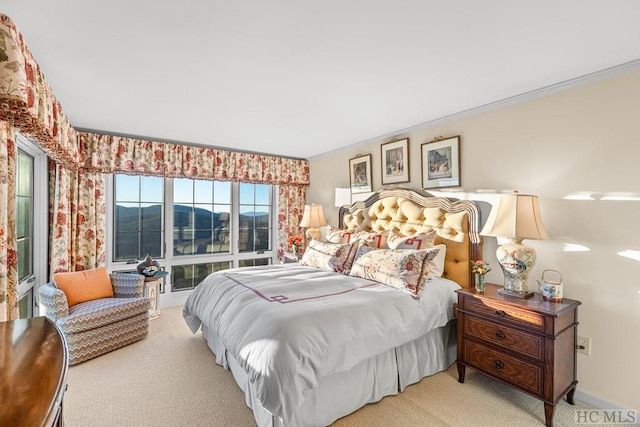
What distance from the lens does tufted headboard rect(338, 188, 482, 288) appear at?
2.99 m

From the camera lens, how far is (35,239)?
3318mm

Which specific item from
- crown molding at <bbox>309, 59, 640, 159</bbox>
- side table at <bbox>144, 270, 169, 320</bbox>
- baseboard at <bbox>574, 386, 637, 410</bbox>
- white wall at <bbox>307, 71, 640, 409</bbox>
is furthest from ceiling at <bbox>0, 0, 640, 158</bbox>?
baseboard at <bbox>574, 386, 637, 410</bbox>

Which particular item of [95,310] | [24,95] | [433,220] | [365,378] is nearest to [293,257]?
[433,220]

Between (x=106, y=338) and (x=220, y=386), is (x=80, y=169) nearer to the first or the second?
(x=106, y=338)

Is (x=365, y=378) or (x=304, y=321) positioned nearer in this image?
(x=304, y=321)

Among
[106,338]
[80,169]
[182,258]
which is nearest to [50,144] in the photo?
[80,169]

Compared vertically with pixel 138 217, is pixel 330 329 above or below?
below

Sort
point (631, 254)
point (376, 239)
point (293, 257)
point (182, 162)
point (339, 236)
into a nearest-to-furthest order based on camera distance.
Answer: point (631, 254)
point (376, 239)
point (339, 236)
point (182, 162)
point (293, 257)

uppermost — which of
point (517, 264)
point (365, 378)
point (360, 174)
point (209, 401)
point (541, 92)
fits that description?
point (541, 92)

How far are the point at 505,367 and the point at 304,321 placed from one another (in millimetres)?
1548

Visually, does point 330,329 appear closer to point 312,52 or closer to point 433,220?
point 312,52

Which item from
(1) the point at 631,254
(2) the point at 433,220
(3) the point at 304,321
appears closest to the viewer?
(3) the point at 304,321

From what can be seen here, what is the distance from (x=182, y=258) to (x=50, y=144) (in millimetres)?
2379

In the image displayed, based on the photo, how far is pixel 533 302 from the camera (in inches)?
87.1
